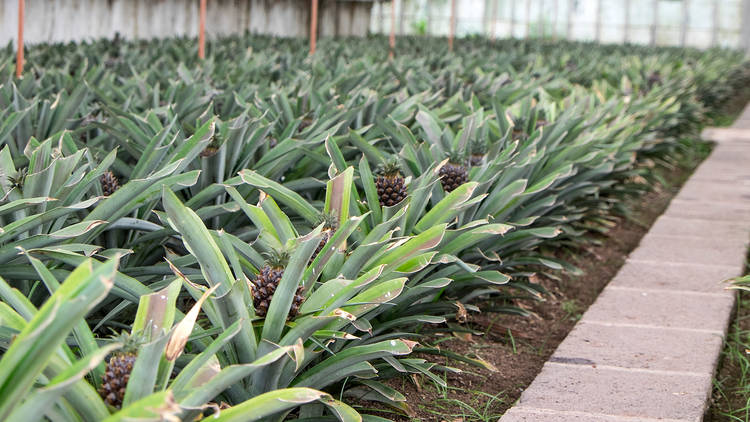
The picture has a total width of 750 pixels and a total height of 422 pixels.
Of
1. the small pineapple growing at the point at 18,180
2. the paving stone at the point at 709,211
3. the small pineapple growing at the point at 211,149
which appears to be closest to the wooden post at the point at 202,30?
the small pineapple growing at the point at 211,149

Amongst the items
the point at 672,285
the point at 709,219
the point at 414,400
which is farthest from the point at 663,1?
the point at 414,400

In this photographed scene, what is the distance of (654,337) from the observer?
8.64 feet

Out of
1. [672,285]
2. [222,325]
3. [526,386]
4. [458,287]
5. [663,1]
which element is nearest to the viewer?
[222,325]

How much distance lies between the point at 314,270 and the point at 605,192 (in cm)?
293

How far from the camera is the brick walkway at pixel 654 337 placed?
2086mm

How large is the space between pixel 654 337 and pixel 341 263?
1163mm

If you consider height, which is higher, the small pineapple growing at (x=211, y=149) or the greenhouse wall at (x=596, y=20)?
the greenhouse wall at (x=596, y=20)

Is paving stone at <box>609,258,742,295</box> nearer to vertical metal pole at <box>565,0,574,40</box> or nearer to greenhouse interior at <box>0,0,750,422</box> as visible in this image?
greenhouse interior at <box>0,0,750,422</box>

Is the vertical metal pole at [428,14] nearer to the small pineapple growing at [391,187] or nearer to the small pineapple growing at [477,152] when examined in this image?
the small pineapple growing at [477,152]

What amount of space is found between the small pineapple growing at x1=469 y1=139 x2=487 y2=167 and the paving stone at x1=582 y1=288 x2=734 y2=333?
562 mm

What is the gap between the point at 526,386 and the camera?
7.73 feet

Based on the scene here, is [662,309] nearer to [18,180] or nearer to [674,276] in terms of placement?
[674,276]

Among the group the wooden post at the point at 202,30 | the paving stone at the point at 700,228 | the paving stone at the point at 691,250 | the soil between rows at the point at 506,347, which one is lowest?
the soil between rows at the point at 506,347

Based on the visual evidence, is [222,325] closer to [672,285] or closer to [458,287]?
[458,287]
